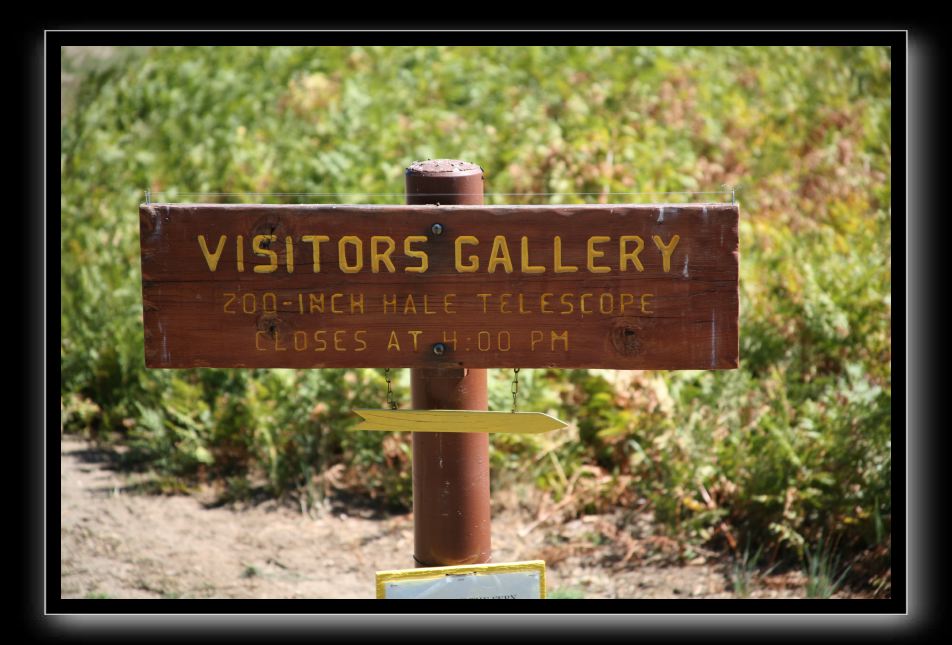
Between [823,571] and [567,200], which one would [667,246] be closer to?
[823,571]

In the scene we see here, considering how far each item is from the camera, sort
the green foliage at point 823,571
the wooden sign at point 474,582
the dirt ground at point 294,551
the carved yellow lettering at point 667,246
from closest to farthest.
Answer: the carved yellow lettering at point 667,246 < the wooden sign at point 474,582 < the green foliage at point 823,571 < the dirt ground at point 294,551

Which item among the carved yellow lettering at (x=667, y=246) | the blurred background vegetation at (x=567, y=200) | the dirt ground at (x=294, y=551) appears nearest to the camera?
the carved yellow lettering at (x=667, y=246)

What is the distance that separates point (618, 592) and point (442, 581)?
4.77 feet

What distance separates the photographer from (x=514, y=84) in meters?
7.58

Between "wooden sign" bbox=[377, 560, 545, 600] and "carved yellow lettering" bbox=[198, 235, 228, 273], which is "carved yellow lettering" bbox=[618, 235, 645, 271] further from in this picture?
"carved yellow lettering" bbox=[198, 235, 228, 273]

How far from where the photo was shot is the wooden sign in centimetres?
289

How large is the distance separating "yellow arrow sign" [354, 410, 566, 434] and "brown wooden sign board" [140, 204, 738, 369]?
0.43ft

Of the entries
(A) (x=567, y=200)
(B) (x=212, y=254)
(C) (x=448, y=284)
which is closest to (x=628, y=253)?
(C) (x=448, y=284)

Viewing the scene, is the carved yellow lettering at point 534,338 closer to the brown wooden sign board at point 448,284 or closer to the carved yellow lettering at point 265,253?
the brown wooden sign board at point 448,284

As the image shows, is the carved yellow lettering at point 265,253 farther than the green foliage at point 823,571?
No

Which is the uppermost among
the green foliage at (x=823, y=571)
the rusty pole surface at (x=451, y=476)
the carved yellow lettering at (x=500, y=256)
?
the carved yellow lettering at (x=500, y=256)

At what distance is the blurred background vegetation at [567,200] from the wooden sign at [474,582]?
1.61 meters

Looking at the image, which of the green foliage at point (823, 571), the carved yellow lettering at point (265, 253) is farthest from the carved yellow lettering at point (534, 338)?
the green foliage at point (823, 571)

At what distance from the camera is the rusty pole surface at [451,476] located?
2.93 metres
